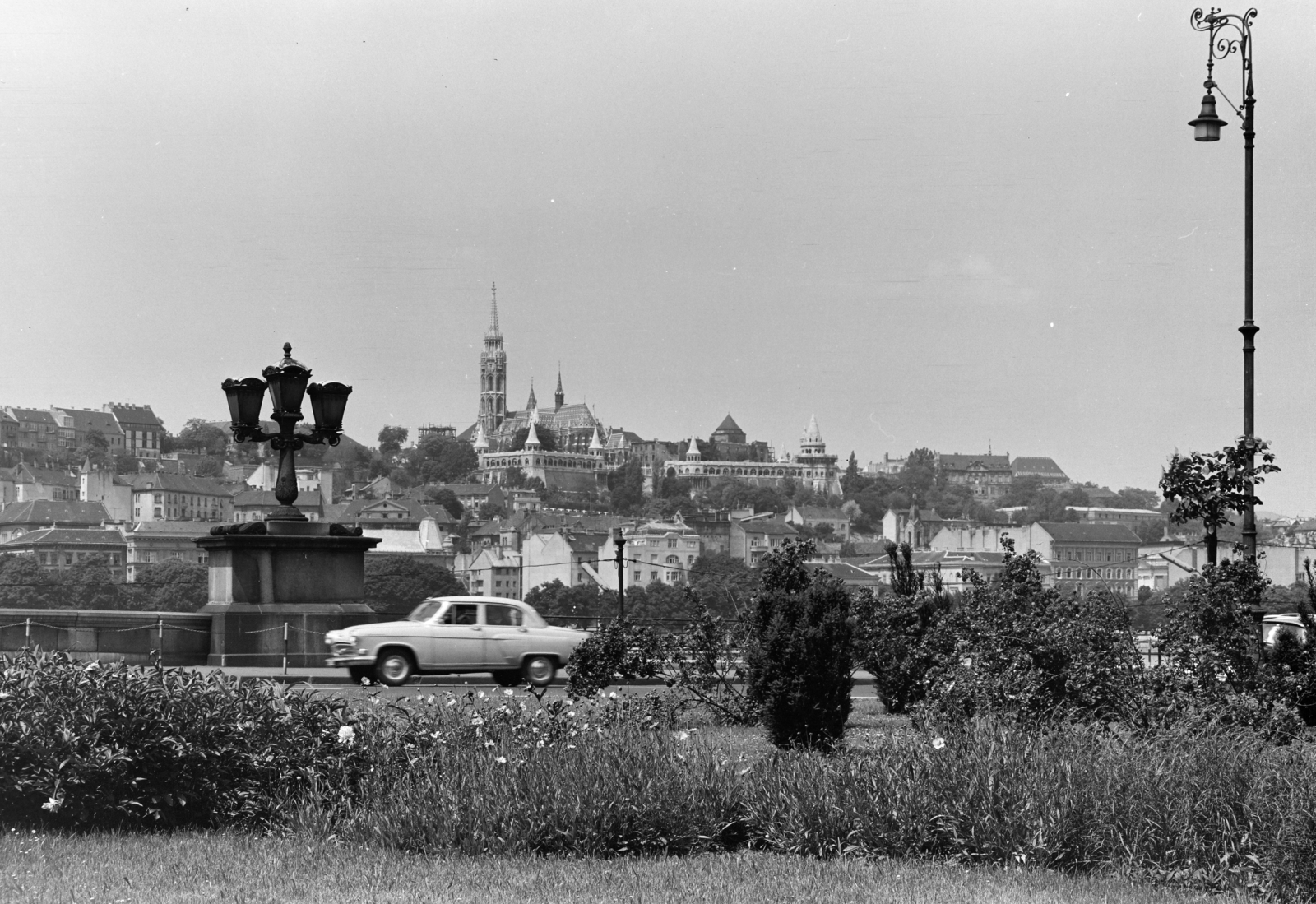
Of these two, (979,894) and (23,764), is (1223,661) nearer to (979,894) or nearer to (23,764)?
(979,894)

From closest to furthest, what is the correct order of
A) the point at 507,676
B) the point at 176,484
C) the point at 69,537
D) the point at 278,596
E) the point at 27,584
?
the point at 278,596 < the point at 507,676 < the point at 27,584 < the point at 69,537 < the point at 176,484

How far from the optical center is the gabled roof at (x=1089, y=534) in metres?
166

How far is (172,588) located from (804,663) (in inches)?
3880

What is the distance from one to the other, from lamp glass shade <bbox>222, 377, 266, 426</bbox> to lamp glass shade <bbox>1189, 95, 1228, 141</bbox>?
11.9 m

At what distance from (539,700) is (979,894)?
397 centimetres

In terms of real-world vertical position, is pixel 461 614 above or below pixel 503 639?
above

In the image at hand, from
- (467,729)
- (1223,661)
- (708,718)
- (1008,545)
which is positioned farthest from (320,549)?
(1223,661)

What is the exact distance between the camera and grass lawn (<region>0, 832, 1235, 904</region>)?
716cm

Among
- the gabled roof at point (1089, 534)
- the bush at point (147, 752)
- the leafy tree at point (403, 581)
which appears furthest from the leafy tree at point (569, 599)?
the bush at point (147, 752)

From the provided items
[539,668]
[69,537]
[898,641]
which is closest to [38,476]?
[69,537]

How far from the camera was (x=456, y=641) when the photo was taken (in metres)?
20.8

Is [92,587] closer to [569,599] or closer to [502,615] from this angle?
[569,599]

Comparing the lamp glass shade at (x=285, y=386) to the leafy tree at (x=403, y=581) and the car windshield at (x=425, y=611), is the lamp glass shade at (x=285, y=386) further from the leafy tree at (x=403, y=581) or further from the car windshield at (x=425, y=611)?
the leafy tree at (x=403, y=581)

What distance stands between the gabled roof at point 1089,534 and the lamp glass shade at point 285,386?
493ft
